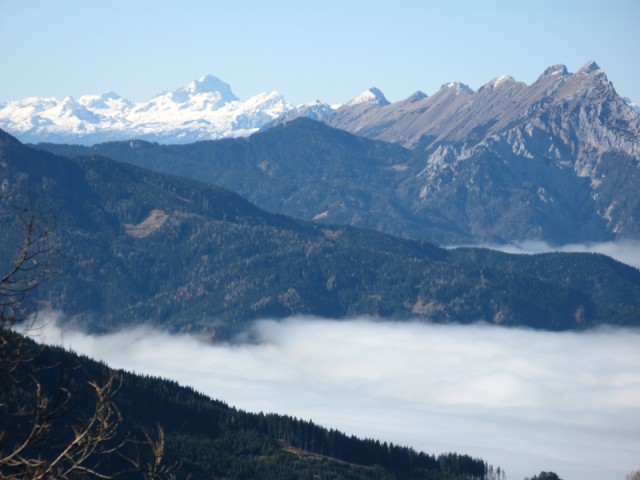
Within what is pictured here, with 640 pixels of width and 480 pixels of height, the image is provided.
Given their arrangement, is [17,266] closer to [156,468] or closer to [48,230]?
[48,230]

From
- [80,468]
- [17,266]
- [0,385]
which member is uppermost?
[17,266]

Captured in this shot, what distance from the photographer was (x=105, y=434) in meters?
35.9

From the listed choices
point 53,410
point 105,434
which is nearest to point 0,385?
point 53,410

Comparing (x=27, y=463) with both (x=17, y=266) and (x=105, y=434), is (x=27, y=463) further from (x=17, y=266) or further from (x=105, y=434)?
(x=17, y=266)

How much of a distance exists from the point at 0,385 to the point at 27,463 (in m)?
2.57

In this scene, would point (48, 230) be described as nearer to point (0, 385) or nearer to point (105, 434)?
point (0, 385)

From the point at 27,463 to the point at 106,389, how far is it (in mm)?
3232

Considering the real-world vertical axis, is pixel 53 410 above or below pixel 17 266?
below

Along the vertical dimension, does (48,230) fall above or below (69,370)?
above

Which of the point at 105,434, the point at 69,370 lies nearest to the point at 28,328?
the point at 69,370

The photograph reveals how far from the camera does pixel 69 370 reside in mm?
38000

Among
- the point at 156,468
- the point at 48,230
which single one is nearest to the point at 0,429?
the point at 156,468

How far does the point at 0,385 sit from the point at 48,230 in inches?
231

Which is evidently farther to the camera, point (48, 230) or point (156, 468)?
point (48, 230)
